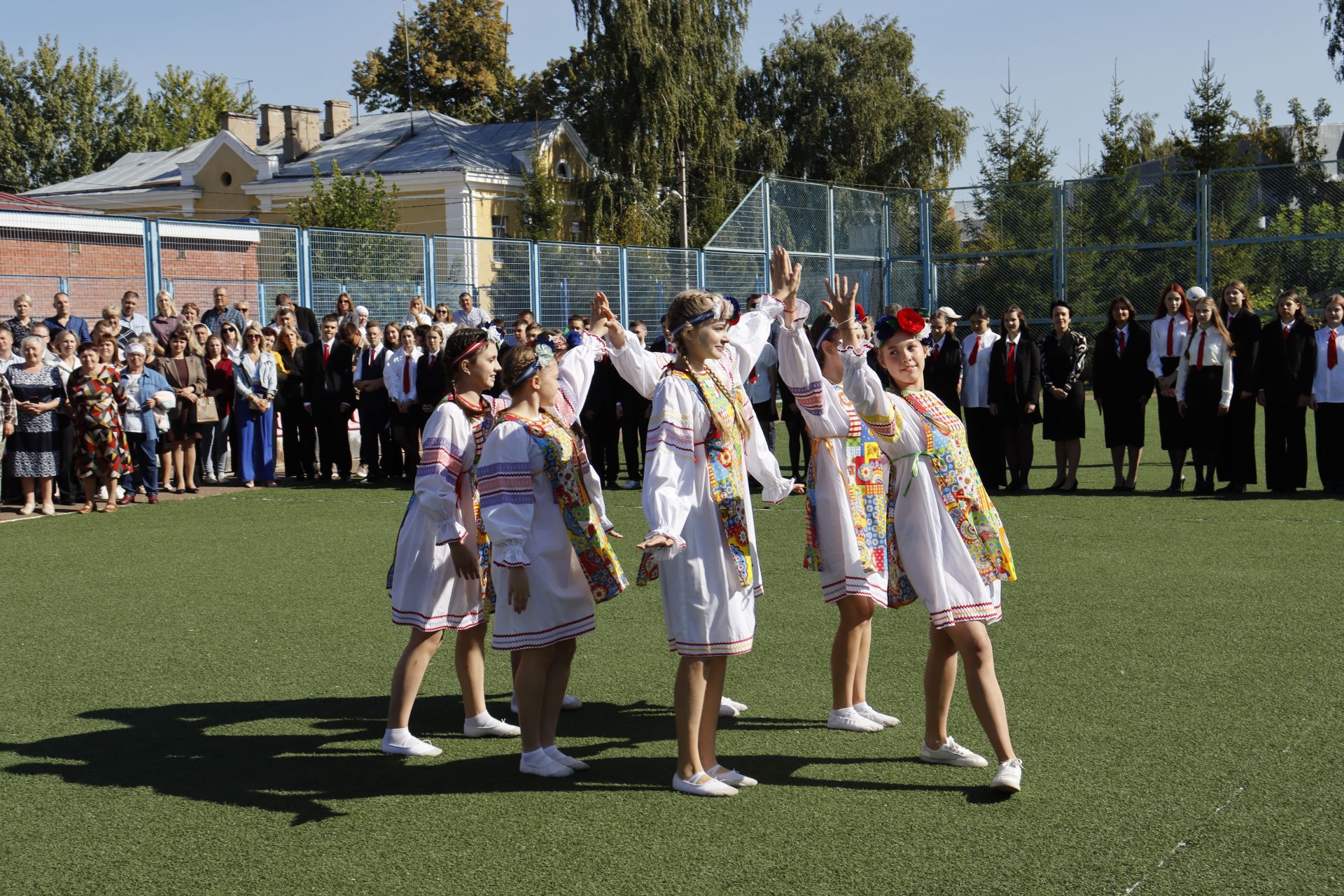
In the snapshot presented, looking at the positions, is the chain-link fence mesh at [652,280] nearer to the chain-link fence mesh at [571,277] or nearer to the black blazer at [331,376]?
the chain-link fence mesh at [571,277]

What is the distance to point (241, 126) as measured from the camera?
44938mm

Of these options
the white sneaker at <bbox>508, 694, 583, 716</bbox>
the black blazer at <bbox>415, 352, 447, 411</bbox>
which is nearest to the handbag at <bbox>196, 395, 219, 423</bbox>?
the black blazer at <bbox>415, 352, 447, 411</bbox>

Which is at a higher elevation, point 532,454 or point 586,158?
point 586,158

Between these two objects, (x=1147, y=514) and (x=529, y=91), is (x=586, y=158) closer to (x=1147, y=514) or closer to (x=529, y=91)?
(x=529, y=91)

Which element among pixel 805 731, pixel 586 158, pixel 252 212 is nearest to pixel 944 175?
pixel 586 158

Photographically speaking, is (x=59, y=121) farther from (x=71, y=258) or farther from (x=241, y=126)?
(x=71, y=258)

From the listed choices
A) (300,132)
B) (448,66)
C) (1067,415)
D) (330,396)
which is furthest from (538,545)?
(448,66)

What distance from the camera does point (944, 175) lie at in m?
50.8

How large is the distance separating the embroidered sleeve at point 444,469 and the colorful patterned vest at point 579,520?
351 mm

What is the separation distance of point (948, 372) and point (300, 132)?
3526 cm

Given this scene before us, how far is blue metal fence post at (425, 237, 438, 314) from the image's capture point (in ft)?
67.3

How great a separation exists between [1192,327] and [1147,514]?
8.73 ft

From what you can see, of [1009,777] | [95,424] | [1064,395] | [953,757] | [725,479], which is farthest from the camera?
[1064,395]

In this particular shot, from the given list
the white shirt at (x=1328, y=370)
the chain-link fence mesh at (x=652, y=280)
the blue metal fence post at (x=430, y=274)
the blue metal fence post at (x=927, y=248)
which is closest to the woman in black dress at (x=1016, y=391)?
the white shirt at (x=1328, y=370)
